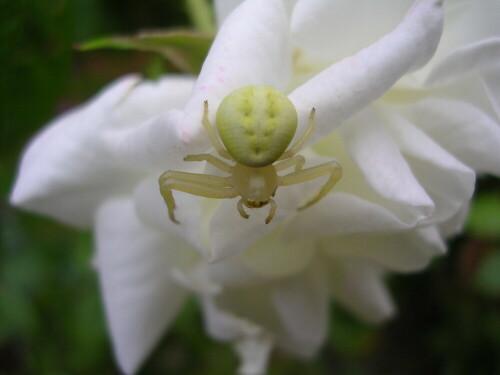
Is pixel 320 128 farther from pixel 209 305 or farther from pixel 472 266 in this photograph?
pixel 472 266

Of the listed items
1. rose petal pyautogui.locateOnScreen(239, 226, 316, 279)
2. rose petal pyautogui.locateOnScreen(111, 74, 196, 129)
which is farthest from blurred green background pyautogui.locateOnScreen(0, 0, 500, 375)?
rose petal pyautogui.locateOnScreen(239, 226, 316, 279)

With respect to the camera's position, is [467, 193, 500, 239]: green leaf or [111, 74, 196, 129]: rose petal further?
[467, 193, 500, 239]: green leaf

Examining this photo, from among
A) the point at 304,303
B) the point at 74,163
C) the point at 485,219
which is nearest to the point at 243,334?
the point at 304,303

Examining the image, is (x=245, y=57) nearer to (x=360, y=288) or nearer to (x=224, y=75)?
(x=224, y=75)

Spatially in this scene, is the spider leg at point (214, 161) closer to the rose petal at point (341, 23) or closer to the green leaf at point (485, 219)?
the rose petal at point (341, 23)

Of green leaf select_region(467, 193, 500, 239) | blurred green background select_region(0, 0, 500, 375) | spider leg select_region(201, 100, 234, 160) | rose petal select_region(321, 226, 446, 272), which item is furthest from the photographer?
green leaf select_region(467, 193, 500, 239)

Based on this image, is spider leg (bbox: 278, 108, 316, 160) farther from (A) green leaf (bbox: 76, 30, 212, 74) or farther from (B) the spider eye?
(A) green leaf (bbox: 76, 30, 212, 74)

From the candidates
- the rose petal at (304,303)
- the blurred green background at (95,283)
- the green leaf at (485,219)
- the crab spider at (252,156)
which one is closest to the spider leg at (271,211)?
the crab spider at (252,156)
